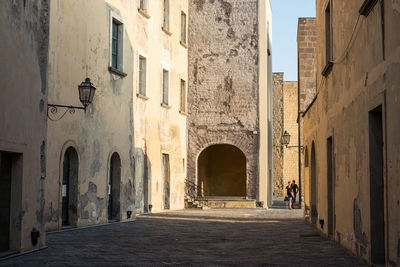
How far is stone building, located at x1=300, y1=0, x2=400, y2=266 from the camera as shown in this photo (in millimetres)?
6973

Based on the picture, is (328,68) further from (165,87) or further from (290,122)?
(290,122)

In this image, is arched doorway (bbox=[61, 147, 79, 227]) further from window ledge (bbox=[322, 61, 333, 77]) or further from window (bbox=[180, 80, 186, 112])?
window (bbox=[180, 80, 186, 112])

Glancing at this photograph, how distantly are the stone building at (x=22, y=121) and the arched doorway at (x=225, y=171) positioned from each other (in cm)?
2462

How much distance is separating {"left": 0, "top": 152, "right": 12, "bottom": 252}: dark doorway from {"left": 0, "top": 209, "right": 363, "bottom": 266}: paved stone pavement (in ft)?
1.55

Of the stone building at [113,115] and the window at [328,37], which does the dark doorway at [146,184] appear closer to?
the stone building at [113,115]

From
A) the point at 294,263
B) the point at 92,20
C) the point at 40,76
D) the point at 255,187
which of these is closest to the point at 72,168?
the point at 92,20

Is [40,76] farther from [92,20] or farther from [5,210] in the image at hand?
[92,20]

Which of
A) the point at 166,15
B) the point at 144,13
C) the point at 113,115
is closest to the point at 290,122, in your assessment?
the point at 166,15

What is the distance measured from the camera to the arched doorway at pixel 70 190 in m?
15.4

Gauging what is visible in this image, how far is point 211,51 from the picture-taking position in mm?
29719

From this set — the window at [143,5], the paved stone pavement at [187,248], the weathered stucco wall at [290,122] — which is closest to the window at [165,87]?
the window at [143,5]

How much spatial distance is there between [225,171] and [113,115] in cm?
1815

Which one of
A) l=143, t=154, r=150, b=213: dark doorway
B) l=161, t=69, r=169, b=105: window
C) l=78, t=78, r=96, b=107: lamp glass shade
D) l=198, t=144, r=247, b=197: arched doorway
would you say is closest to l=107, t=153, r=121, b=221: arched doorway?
l=143, t=154, r=150, b=213: dark doorway

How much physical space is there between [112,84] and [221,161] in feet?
59.1
